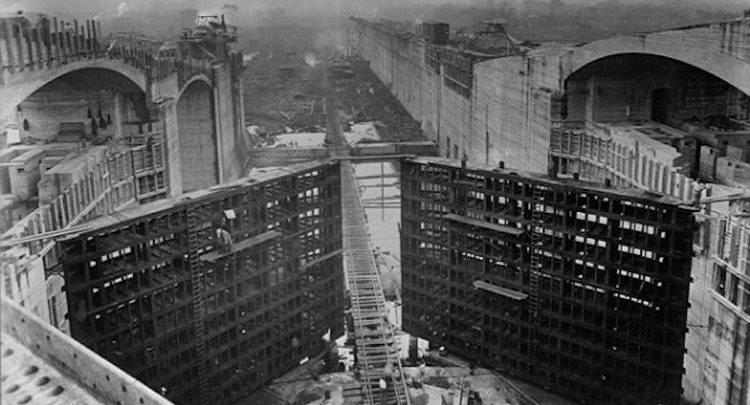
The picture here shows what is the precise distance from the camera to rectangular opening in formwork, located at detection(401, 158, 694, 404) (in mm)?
19203

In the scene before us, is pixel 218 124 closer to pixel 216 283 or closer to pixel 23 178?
pixel 23 178

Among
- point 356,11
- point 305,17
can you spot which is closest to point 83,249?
point 305,17

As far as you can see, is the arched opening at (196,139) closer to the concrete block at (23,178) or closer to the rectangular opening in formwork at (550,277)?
the concrete block at (23,178)

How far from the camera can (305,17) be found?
147375 millimetres

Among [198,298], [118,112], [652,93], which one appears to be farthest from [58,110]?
[652,93]

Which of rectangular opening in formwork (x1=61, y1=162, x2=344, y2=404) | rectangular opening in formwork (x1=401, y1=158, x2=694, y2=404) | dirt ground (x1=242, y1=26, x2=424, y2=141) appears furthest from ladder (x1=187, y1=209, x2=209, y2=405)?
dirt ground (x1=242, y1=26, x2=424, y2=141)

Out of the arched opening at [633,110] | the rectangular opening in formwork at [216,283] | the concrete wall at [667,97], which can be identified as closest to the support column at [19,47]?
the rectangular opening in formwork at [216,283]

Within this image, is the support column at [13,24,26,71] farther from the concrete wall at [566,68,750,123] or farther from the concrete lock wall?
the concrete wall at [566,68,750,123]

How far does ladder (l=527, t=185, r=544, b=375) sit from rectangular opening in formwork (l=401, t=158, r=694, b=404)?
3 centimetres

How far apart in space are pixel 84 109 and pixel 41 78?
655 cm

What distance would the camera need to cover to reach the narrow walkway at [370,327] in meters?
20.2

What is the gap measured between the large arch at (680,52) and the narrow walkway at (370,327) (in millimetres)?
11471

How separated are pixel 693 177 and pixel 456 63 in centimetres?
2481

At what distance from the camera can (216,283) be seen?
20562 millimetres
